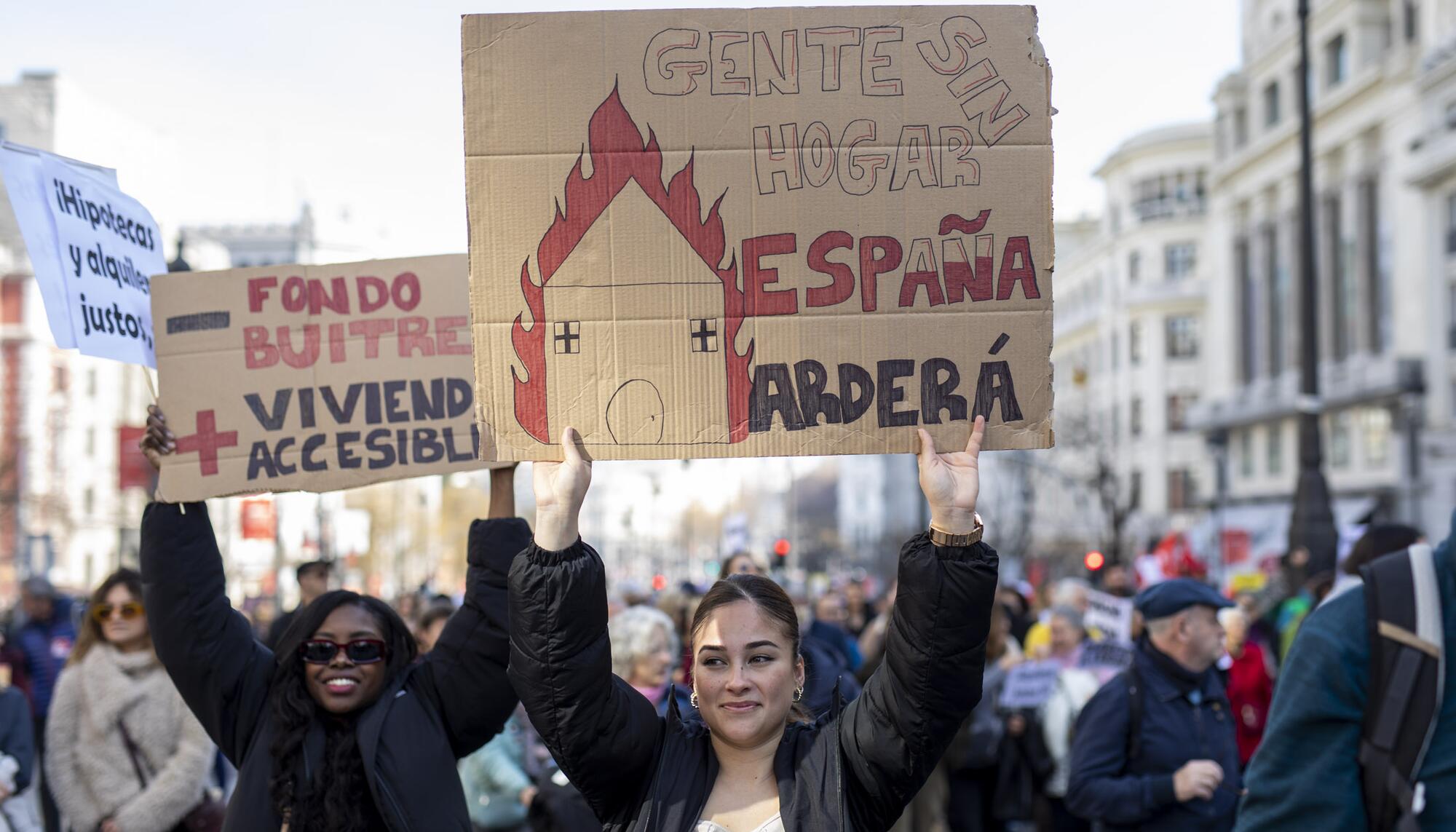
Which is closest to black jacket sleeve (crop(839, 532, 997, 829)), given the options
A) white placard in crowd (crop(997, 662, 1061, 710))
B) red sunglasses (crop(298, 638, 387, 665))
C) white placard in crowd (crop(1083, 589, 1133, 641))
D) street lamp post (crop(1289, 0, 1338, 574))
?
red sunglasses (crop(298, 638, 387, 665))

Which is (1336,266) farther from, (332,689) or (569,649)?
(569,649)

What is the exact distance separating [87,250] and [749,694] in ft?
9.24

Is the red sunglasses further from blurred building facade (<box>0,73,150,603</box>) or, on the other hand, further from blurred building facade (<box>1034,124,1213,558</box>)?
blurred building facade (<box>1034,124,1213,558</box>)

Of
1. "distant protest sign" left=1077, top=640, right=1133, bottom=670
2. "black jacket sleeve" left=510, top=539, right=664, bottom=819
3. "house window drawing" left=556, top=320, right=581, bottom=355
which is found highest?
"house window drawing" left=556, top=320, right=581, bottom=355

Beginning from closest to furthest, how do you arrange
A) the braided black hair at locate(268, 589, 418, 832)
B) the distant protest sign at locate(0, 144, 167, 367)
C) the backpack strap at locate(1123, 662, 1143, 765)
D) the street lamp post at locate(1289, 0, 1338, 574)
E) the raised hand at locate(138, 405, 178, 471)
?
the braided black hair at locate(268, 589, 418, 832) < the distant protest sign at locate(0, 144, 167, 367) < the raised hand at locate(138, 405, 178, 471) < the backpack strap at locate(1123, 662, 1143, 765) < the street lamp post at locate(1289, 0, 1338, 574)

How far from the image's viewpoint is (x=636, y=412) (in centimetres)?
344

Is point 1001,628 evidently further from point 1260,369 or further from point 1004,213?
point 1260,369

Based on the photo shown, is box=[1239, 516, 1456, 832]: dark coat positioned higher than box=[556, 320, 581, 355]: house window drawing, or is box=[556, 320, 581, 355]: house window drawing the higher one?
box=[556, 320, 581, 355]: house window drawing

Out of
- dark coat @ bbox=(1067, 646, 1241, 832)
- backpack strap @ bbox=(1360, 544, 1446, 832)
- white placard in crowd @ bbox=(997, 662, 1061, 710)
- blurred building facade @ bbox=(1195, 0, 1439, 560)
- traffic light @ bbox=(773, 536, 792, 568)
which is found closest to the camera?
backpack strap @ bbox=(1360, 544, 1446, 832)

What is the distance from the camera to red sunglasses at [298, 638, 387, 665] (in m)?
4.48

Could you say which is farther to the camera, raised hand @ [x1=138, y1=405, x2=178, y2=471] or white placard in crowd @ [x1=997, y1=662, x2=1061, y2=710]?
white placard in crowd @ [x1=997, y1=662, x2=1061, y2=710]

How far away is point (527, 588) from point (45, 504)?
46.0 metres

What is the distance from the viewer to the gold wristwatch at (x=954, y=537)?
313cm

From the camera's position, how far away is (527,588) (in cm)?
316
